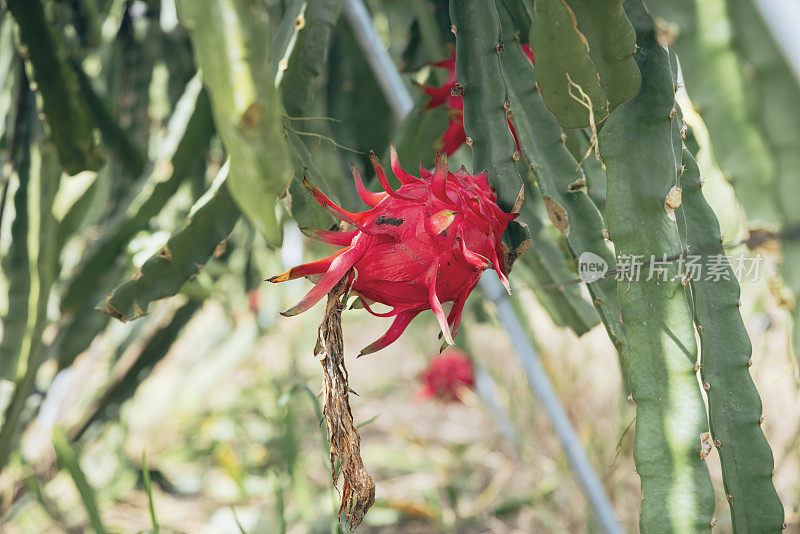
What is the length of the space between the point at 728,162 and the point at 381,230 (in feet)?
0.79

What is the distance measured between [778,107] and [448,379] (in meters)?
1.67

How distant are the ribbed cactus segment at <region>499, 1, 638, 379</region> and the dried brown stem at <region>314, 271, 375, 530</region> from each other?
0.20m

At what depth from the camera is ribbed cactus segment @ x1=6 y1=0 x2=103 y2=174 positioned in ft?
2.59

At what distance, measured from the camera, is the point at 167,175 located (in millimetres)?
851

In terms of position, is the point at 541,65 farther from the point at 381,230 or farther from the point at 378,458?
the point at 378,458

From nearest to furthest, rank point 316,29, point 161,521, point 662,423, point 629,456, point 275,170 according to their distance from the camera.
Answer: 1. point 275,170
2. point 662,423
3. point 316,29
4. point 629,456
5. point 161,521

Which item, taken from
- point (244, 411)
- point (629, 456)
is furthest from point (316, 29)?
point (244, 411)

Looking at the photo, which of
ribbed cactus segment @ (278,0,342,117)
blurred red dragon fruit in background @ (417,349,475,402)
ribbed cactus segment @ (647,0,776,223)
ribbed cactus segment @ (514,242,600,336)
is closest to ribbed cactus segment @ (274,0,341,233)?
ribbed cactus segment @ (278,0,342,117)

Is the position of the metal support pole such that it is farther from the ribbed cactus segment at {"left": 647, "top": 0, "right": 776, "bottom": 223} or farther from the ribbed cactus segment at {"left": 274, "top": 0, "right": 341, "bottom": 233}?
the ribbed cactus segment at {"left": 647, "top": 0, "right": 776, "bottom": 223}

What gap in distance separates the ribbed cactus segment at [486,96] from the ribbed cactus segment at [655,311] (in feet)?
0.27

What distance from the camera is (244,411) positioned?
7.43 feet

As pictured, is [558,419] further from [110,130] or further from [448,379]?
[448,379]

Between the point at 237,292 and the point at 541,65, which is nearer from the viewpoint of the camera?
the point at 541,65

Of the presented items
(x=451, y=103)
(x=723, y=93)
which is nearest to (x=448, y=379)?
(x=451, y=103)
